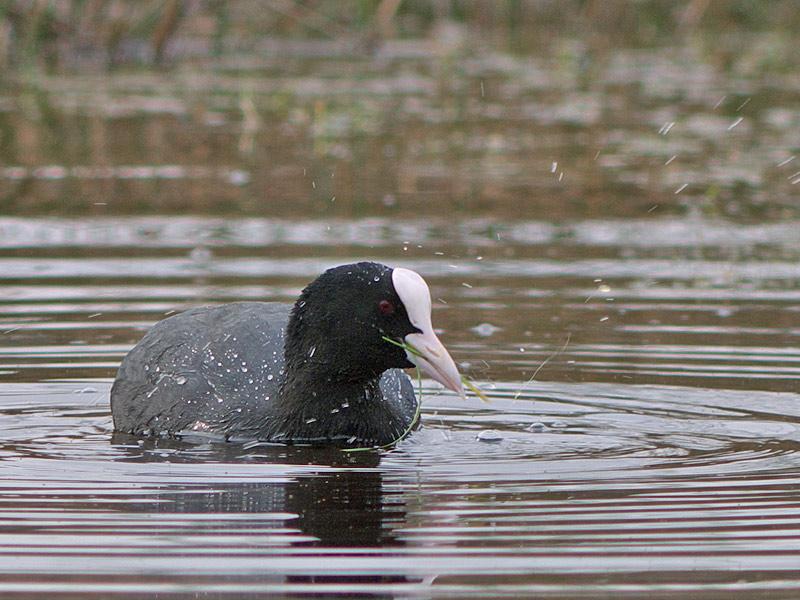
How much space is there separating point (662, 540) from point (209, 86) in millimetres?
14426

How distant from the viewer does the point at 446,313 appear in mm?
9492

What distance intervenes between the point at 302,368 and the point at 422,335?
646mm

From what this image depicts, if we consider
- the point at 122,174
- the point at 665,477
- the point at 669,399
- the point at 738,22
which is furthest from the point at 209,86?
the point at 665,477

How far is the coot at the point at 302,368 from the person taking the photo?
6.60 m

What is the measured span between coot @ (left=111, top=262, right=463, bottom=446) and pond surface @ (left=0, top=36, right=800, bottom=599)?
0.17m

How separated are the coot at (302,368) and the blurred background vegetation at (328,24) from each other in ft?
38.6

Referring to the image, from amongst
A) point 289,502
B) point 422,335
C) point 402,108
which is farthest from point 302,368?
point 402,108

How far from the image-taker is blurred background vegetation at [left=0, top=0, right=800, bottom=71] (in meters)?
20.2

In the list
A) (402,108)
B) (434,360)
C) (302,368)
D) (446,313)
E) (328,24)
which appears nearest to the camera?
(434,360)

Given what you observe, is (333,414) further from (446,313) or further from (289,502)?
(446,313)

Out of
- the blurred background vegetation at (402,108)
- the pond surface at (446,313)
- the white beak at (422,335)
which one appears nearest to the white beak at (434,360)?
the white beak at (422,335)

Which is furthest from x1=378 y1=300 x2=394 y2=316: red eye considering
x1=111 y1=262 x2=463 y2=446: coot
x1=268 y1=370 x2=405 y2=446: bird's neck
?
x1=268 y1=370 x2=405 y2=446: bird's neck

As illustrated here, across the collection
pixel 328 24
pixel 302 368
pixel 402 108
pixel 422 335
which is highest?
pixel 328 24

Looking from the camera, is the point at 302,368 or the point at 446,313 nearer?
the point at 302,368
